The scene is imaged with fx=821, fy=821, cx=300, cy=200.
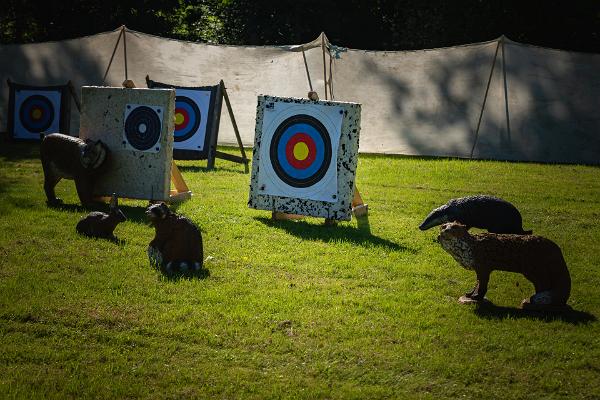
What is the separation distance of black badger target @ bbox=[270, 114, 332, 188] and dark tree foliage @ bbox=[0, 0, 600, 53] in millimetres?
16557

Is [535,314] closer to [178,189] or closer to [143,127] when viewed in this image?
[143,127]

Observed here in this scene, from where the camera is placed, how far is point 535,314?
19.6 ft

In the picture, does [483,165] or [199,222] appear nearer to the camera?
[199,222]

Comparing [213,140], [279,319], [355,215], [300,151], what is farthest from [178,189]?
[279,319]

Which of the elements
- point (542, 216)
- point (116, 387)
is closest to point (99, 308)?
point (116, 387)

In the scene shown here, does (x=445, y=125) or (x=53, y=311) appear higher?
(x=445, y=125)

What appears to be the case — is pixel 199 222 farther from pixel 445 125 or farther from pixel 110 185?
pixel 445 125

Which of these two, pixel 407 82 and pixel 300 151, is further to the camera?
pixel 407 82

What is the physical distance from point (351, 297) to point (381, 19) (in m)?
22.2

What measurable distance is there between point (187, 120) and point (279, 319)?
363 inches

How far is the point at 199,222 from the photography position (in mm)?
9109

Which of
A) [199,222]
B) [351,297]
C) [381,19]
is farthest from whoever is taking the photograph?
[381,19]

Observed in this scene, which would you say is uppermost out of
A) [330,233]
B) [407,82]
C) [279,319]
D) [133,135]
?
[407,82]

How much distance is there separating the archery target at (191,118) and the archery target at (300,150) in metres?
4.89
